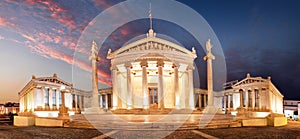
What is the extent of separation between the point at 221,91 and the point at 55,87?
44.9 metres

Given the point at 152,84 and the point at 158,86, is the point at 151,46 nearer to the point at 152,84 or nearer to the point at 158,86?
the point at 158,86

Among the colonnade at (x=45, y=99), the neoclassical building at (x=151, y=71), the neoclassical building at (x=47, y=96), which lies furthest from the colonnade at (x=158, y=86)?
the colonnade at (x=45, y=99)

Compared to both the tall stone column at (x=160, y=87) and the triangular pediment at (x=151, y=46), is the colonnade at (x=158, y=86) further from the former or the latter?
the triangular pediment at (x=151, y=46)

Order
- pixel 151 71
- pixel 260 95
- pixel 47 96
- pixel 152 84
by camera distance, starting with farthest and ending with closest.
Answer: pixel 47 96 < pixel 260 95 < pixel 152 84 < pixel 151 71

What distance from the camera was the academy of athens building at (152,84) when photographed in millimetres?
37062

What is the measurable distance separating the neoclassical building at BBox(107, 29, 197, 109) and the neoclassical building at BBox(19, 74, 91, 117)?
560 inches

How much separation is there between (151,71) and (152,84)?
222 centimetres

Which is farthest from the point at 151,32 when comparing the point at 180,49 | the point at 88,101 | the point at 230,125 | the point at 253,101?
the point at 88,101

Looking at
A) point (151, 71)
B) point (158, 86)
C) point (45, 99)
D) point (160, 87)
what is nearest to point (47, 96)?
point (45, 99)

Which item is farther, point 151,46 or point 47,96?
point 47,96

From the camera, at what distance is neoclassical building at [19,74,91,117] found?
54.5 metres

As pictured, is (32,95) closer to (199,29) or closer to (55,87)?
(55,87)

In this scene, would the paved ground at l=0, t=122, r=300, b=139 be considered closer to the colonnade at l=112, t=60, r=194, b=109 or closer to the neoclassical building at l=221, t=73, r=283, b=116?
the colonnade at l=112, t=60, r=194, b=109

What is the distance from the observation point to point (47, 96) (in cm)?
6025
